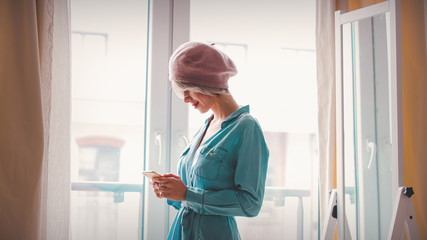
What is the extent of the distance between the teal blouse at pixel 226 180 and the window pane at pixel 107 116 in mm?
645

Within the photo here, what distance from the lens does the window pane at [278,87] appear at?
2.03m

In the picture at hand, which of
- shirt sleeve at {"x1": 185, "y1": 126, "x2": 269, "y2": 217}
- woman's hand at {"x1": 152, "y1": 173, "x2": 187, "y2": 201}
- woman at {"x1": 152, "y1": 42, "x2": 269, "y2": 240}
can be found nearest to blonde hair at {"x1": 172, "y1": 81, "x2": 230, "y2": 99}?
woman at {"x1": 152, "y1": 42, "x2": 269, "y2": 240}

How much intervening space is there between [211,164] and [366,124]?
0.93 m

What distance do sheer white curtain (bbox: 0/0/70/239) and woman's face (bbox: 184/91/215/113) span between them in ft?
2.06

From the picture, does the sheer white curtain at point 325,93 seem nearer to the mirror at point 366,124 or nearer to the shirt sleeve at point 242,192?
the mirror at point 366,124

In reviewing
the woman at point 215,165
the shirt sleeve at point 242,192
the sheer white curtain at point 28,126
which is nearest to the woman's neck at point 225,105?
the woman at point 215,165

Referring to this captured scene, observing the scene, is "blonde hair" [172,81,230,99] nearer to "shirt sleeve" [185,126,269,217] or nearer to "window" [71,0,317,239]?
"shirt sleeve" [185,126,269,217]

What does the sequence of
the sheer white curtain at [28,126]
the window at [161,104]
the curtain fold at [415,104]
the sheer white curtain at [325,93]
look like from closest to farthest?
the sheer white curtain at [28,126] < the curtain fold at [415,104] < the window at [161,104] < the sheer white curtain at [325,93]

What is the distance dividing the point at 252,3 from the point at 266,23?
0.13m

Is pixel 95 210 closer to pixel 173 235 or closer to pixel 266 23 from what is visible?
pixel 173 235

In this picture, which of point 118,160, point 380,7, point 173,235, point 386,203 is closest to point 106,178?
point 118,160

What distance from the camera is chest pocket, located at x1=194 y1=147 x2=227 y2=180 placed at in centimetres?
124

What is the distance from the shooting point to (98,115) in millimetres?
1877

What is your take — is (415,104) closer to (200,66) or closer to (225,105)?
(225,105)
